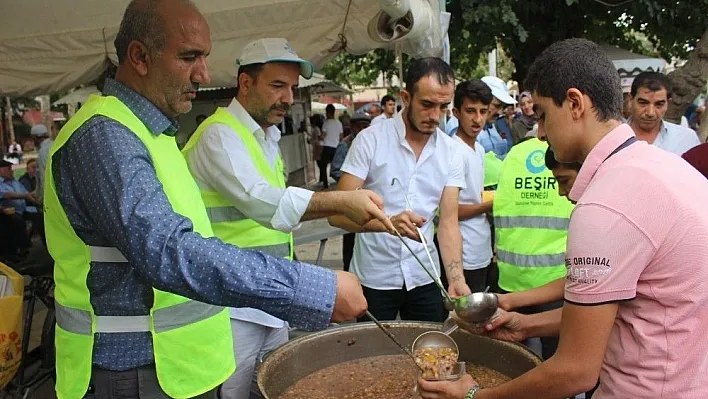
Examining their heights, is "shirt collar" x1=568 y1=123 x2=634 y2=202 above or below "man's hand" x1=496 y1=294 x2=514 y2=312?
above

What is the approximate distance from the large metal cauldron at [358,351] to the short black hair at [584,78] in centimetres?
86

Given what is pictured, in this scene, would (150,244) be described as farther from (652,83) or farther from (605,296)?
(652,83)

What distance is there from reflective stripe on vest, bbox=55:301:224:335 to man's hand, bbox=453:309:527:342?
93 centimetres

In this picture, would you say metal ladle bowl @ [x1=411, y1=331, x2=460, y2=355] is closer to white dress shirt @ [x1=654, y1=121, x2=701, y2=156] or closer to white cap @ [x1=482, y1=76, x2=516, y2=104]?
white dress shirt @ [x1=654, y1=121, x2=701, y2=156]

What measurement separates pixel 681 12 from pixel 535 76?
25.6 ft

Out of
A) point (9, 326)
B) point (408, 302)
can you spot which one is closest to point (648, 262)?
point (408, 302)

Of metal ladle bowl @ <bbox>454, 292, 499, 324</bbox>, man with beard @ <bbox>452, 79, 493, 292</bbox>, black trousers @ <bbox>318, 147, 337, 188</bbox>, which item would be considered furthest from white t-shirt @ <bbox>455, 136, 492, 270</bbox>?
black trousers @ <bbox>318, 147, 337, 188</bbox>

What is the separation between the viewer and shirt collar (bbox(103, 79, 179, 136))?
1.51 metres

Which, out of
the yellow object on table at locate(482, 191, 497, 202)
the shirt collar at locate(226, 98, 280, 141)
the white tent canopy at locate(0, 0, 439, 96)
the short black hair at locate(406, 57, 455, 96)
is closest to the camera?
the shirt collar at locate(226, 98, 280, 141)

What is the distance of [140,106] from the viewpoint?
1509mm

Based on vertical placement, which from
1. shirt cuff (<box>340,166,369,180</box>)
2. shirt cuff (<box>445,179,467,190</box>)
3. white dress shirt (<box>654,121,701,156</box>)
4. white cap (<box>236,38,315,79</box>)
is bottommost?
shirt cuff (<box>445,179,467,190</box>)

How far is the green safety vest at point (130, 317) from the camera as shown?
1.44m

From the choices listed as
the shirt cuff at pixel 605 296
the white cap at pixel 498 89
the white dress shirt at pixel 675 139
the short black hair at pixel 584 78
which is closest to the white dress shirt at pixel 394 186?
the short black hair at pixel 584 78

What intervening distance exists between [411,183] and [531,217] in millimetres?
633
